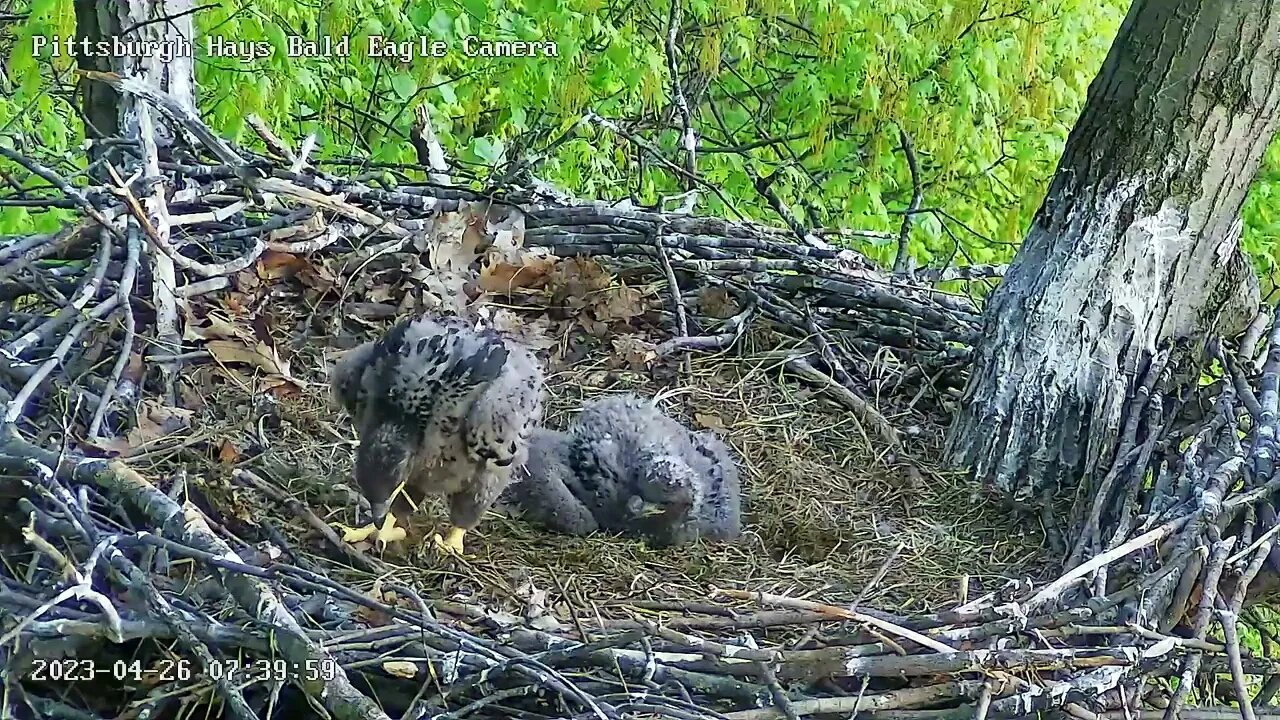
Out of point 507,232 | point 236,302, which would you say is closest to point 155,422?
point 236,302

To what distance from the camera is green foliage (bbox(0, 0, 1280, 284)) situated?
639cm

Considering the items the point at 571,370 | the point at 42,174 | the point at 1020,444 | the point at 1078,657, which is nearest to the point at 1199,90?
the point at 1020,444

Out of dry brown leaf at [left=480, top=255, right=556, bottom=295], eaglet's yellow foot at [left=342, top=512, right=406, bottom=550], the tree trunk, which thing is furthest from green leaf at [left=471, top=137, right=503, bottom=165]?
eaglet's yellow foot at [left=342, top=512, right=406, bottom=550]

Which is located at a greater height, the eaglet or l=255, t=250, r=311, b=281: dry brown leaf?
l=255, t=250, r=311, b=281: dry brown leaf

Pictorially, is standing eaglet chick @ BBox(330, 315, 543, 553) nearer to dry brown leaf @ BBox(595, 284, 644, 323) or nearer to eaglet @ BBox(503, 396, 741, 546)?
eaglet @ BBox(503, 396, 741, 546)

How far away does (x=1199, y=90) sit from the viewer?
345 centimetres

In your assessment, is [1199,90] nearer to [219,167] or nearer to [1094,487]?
[1094,487]

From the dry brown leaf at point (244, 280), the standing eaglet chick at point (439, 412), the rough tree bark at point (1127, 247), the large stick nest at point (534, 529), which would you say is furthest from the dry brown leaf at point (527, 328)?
the rough tree bark at point (1127, 247)

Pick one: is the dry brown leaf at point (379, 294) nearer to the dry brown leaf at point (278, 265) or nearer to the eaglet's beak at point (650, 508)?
the dry brown leaf at point (278, 265)

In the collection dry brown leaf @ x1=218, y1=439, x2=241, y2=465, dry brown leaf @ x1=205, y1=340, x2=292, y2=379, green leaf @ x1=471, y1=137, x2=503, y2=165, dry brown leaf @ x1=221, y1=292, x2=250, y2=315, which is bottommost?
dry brown leaf @ x1=218, y1=439, x2=241, y2=465

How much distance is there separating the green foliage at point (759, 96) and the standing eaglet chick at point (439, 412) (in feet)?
7.49

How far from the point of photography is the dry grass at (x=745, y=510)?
3.15 meters

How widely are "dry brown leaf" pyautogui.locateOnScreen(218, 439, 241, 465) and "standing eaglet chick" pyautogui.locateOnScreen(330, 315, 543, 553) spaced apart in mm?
351
